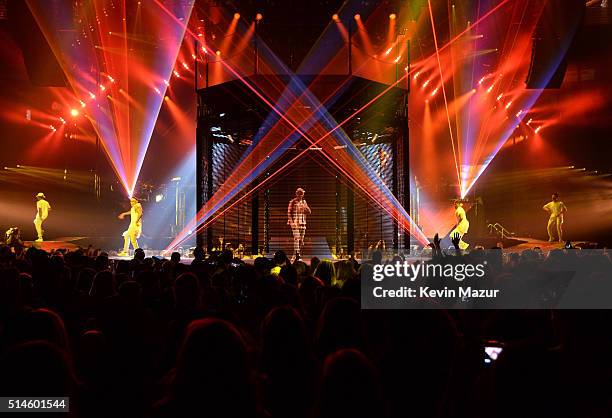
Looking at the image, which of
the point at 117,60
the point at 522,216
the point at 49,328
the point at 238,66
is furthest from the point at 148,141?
the point at 49,328

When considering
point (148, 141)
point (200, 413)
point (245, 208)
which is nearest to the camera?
point (200, 413)

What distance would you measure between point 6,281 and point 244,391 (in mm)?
4038

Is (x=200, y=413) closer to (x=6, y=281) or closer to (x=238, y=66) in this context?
(x=6, y=281)

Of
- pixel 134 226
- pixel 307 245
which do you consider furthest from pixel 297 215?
pixel 134 226

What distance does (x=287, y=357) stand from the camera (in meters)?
3.11

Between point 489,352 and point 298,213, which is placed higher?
point 298,213

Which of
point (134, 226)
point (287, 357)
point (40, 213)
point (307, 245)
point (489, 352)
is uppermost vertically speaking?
point (40, 213)

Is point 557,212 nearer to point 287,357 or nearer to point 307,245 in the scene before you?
point 307,245

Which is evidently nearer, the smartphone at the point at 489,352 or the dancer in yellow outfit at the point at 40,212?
the smartphone at the point at 489,352

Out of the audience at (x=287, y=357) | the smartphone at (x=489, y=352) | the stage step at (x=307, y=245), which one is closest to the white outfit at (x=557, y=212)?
the stage step at (x=307, y=245)

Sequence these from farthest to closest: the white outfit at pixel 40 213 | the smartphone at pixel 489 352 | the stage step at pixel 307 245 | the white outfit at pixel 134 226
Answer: the stage step at pixel 307 245
the white outfit at pixel 40 213
the white outfit at pixel 134 226
the smartphone at pixel 489 352

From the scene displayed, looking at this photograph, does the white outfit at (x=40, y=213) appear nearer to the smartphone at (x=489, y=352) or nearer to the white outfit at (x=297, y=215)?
the white outfit at (x=297, y=215)

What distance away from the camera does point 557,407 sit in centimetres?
230

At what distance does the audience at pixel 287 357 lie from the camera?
2.23 m
